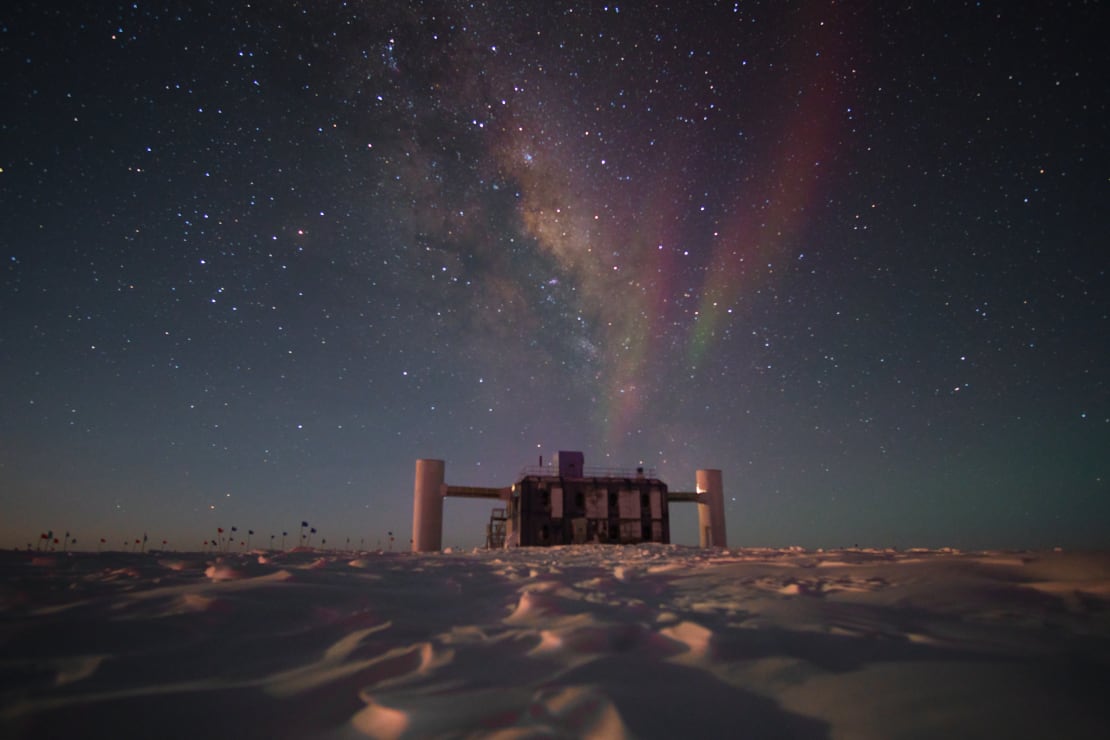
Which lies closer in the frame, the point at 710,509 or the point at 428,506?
the point at 428,506

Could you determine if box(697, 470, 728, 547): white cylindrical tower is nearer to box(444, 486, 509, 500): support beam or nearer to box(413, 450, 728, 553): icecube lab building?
box(413, 450, 728, 553): icecube lab building

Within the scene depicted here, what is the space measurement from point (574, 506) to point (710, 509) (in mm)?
8587

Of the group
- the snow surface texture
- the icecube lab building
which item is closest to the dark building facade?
the icecube lab building

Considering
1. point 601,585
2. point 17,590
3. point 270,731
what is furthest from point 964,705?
point 17,590

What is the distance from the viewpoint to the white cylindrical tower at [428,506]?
27.1 metres

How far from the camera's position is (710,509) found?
3073cm

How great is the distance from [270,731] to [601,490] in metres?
28.7

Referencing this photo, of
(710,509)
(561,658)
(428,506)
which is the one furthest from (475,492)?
(561,658)

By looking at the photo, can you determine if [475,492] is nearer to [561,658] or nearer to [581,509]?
[581,509]

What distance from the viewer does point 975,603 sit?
2.94m

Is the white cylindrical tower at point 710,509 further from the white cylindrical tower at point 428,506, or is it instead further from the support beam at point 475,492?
the white cylindrical tower at point 428,506

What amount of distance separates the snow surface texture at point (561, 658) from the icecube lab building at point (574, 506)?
25.0m

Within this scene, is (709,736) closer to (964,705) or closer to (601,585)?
(964,705)

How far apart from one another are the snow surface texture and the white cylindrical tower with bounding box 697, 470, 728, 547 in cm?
2833
